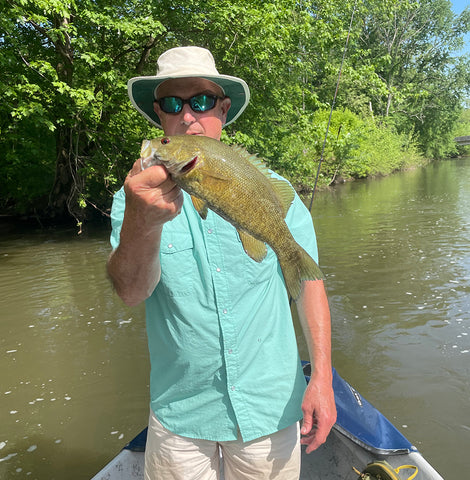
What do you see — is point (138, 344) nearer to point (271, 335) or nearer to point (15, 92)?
point (271, 335)

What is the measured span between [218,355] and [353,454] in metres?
1.89

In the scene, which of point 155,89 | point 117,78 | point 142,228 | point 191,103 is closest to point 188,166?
point 142,228

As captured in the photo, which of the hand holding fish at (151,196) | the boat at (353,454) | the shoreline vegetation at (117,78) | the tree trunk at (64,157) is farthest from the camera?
the tree trunk at (64,157)

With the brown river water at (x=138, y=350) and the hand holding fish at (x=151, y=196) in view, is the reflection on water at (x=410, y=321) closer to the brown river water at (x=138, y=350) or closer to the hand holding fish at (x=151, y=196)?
the brown river water at (x=138, y=350)

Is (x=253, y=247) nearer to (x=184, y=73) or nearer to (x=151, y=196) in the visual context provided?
(x=151, y=196)

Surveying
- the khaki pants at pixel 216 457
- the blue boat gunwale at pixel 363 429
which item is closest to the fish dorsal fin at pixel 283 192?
the khaki pants at pixel 216 457

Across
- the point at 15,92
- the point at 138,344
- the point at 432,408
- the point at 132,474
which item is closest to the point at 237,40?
the point at 15,92

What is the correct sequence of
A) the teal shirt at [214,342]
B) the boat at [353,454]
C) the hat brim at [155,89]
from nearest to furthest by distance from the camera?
the teal shirt at [214,342] → the hat brim at [155,89] → the boat at [353,454]

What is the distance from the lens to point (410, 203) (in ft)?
65.8

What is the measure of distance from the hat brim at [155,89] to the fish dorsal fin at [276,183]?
0.63 metres

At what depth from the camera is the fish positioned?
1418mm

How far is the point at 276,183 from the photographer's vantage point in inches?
70.0

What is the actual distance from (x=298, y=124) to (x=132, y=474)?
47.3 ft

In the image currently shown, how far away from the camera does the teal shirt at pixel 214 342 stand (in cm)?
191
